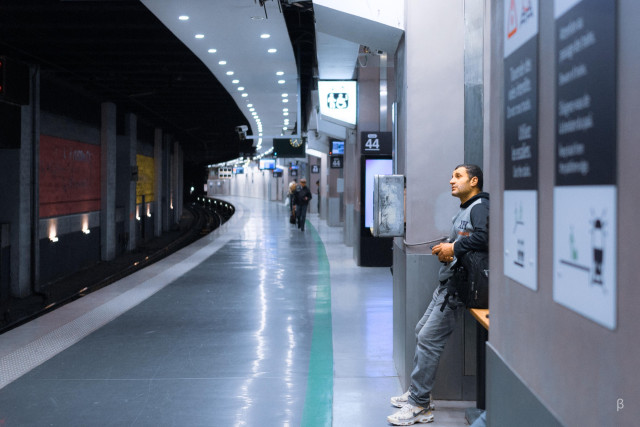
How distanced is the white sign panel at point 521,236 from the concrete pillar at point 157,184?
26.5 meters

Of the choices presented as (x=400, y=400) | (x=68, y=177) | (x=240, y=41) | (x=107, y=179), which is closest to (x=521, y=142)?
(x=400, y=400)

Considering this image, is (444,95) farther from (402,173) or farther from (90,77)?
(90,77)

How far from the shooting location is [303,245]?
1767 cm

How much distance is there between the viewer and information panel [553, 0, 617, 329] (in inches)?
56.7

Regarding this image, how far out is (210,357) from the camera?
6.37 metres

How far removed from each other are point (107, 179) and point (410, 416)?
52.7ft

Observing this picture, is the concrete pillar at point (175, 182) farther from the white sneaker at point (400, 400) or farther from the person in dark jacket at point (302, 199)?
the white sneaker at point (400, 400)

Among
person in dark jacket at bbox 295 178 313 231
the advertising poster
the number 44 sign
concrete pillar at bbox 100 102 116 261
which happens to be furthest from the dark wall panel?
the number 44 sign

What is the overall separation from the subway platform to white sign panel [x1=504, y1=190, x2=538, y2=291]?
8.92 feet

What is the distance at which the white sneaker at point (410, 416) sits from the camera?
456 centimetres

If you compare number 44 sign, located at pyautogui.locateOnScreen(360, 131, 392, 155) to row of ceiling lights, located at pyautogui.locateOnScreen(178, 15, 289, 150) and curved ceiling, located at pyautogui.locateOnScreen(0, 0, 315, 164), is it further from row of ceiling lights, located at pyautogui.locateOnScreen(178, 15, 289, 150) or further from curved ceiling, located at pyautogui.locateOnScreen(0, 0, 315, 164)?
row of ceiling lights, located at pyautogui.locateOnScreen(178, 15, 289, 150)

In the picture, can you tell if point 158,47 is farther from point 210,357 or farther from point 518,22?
point 518,22

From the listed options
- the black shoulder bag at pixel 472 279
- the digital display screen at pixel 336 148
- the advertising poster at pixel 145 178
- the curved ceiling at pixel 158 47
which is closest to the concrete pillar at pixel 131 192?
the curved ceiling at pixel 158 47

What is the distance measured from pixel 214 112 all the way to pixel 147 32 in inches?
526
